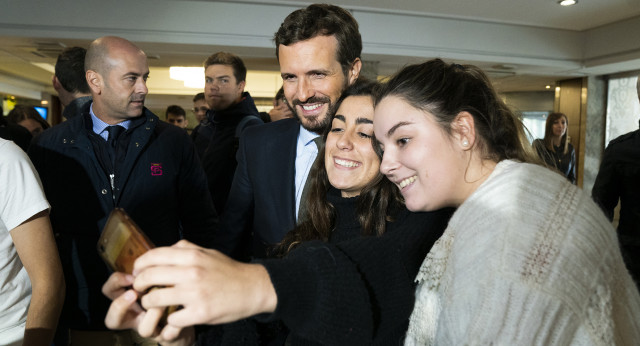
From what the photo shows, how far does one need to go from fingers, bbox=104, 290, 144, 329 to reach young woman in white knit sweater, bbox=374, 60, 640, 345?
51cm

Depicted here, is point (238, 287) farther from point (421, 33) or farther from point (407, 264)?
point (421, 33)

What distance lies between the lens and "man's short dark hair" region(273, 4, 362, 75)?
182 cm

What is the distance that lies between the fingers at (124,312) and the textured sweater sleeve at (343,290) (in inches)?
8.8

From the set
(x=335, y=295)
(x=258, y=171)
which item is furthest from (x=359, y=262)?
(x=258, y=171)

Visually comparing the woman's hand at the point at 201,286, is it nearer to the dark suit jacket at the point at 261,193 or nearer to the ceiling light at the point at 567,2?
the dark suit jacket at the point at 261,193

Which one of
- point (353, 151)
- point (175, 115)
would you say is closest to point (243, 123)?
point (353, 151)

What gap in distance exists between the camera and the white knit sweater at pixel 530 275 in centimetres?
78

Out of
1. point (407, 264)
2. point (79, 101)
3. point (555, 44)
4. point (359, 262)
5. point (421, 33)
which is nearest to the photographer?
point (359, 262)

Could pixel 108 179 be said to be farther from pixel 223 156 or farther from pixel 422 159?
pixel 422 159

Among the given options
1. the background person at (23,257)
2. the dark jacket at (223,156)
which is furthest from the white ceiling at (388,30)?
the background person at (23,257)

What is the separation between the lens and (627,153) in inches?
109

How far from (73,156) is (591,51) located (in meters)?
8.72

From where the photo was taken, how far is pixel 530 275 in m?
0.78

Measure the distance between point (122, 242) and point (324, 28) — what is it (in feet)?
4.33
